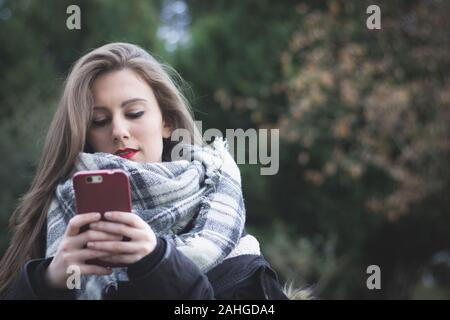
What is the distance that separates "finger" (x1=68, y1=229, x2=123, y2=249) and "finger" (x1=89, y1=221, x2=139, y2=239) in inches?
0.4

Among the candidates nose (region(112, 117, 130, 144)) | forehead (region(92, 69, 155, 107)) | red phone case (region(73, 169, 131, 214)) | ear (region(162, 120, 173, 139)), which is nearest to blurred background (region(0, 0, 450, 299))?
ear (region(162, 120, 173, 139))

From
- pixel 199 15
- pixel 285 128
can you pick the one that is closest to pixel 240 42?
pixel 199 15

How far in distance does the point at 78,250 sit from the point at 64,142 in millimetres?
582

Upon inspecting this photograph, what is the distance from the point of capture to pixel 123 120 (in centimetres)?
213

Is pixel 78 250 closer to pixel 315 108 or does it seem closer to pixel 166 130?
pixel 166 130

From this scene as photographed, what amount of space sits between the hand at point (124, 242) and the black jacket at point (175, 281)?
0.08 feet

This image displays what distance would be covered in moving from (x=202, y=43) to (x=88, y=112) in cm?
958

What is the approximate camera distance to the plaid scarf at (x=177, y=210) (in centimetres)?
194

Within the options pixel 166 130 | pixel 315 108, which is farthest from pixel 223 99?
pixel 166 130

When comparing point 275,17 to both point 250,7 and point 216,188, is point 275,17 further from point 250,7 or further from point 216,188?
point 216,188

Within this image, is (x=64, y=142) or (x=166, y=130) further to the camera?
(x=166, y=130)

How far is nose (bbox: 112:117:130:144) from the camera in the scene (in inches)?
83.0

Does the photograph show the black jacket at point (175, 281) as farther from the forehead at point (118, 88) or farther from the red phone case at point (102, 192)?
the forehead at point (118, 88)
